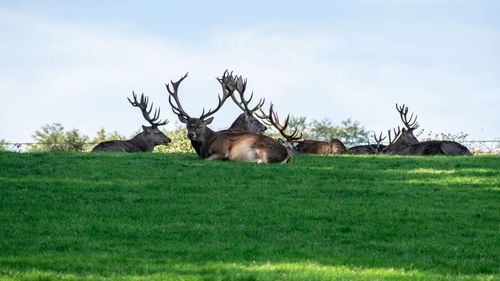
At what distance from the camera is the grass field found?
11414 millimetres

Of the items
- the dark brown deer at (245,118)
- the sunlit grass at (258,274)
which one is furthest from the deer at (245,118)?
the sunlit grass at (258,274)

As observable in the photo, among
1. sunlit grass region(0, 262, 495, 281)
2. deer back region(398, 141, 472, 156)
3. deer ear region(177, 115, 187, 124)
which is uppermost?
deer ear region(177, 115, 187, 124)

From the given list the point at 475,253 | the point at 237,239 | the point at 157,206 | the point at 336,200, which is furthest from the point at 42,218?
the point at 475,253

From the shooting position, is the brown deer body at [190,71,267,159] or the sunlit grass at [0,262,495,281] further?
the brown deer body at [190,71,267,159]

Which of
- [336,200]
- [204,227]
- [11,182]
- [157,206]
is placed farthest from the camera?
[11,182]

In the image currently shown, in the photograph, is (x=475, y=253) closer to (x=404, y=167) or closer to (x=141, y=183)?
(x=141, y=183)

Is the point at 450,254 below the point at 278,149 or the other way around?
below

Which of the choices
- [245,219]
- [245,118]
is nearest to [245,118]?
[245,118]

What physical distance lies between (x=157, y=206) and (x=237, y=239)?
120 inches

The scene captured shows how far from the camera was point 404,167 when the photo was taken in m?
22.4

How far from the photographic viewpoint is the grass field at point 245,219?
1141 centimetres

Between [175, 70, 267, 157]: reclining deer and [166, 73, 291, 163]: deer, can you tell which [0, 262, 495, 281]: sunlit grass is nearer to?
[166, 73, 291, 163]: deer

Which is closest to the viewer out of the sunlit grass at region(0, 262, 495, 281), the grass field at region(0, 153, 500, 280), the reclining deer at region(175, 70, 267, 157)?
the sunlit grass at region(0, 262, 495, 281)

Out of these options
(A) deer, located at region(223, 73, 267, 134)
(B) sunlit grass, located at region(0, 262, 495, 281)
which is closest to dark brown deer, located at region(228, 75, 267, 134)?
(A) deer, located at region(223, 73, 267, 134)
